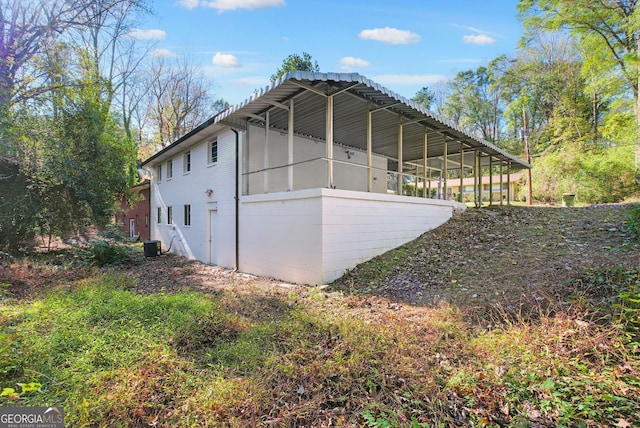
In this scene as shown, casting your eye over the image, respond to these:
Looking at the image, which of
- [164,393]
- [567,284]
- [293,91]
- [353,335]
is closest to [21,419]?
[164,393]

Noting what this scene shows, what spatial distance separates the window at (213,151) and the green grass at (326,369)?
7.69 metres

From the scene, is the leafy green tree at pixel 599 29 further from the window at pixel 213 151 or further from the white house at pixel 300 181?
the window at pixel 213 151

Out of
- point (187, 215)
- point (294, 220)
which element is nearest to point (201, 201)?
point (187, 215)

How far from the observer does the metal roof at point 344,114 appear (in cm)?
706

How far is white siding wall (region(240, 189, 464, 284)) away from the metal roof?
99.8 inches

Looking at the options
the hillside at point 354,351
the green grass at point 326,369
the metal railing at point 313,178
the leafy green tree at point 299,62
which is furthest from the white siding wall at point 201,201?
the leafy green tree at point 299,62

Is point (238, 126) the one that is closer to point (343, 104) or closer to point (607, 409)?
point (343, 104)

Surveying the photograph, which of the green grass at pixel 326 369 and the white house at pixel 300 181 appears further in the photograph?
the white house at pixel 300 181

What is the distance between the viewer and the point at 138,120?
2659 cm

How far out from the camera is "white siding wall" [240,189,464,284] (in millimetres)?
6906

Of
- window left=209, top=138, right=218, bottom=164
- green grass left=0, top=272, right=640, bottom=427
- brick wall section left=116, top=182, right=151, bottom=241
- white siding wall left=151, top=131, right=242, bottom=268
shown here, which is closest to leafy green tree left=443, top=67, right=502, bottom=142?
window left=209, top=138, right=218, bottom=164

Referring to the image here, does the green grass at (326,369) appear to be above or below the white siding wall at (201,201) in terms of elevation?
below

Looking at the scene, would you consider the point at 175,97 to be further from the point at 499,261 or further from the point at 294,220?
the point at 499,261

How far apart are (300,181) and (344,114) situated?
9.94 feet
